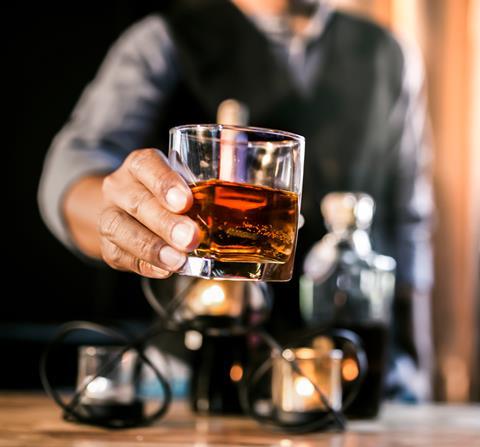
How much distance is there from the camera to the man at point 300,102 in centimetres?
176

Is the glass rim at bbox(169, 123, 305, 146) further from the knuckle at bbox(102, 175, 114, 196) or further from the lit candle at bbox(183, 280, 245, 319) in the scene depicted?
the lit candle at bbox(183, 280, 245, 319)

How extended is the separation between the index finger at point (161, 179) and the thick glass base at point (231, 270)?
5cm

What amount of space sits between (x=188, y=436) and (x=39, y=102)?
2.01 metres

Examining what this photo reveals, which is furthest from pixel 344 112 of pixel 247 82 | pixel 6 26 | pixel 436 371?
pixel 6 26

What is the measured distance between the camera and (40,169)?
2.60m

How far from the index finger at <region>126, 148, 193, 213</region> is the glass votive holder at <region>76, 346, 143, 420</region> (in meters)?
0.27

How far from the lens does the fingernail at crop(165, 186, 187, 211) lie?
0.61 meters

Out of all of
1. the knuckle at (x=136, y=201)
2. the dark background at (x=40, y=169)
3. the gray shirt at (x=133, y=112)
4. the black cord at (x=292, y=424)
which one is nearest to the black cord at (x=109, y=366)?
the black cord at (x=292, y=424)

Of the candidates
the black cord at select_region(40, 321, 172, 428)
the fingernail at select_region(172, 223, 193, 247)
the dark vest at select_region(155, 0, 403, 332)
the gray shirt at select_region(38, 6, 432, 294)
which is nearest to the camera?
the fingernail at select_region(172, 223, 193, 247)

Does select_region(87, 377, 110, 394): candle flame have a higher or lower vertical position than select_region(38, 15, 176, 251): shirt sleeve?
lower

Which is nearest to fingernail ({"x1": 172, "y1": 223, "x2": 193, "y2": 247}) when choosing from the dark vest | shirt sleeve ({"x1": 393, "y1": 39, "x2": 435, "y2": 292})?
the dark vest

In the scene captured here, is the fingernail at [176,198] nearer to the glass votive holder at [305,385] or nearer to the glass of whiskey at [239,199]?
the glass of whiskey at [239,199]

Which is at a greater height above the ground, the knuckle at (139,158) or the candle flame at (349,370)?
the knuckle at (139,158)

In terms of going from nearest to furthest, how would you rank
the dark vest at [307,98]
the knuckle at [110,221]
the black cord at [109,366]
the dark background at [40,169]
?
the knuckle at [110,221] < the black cord at [109,366] < the dark vest at [307,98] < the dark background at [40,169]
